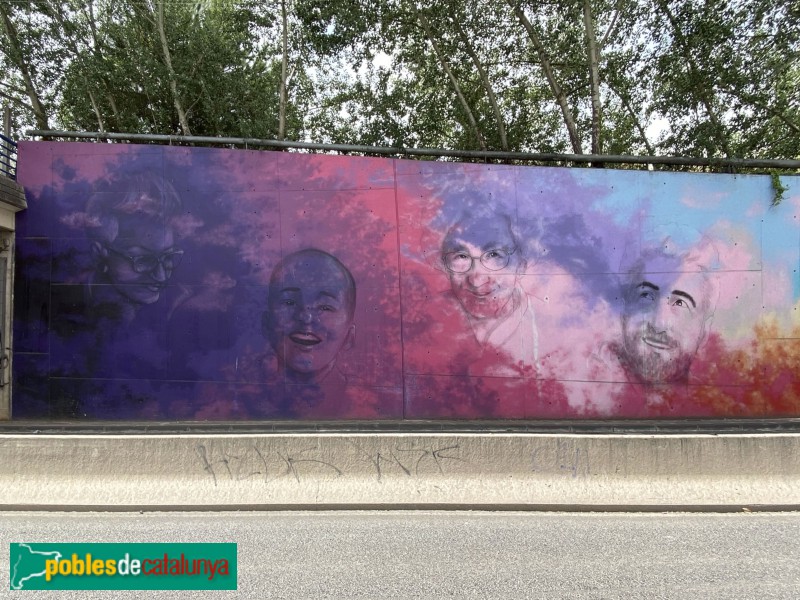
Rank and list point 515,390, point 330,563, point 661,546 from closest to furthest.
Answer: point 330,563 < point 661,546 < point 515,390

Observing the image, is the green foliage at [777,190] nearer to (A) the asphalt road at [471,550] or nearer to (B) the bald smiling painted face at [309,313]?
(A) the asphalt road at [471,550]

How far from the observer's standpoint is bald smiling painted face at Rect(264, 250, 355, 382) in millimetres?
8133

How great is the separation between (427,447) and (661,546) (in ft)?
7.42

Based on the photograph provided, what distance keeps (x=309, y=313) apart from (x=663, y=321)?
5.38 metres

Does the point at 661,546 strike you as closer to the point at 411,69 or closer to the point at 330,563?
the point at 330,563

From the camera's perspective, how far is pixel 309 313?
8195mm

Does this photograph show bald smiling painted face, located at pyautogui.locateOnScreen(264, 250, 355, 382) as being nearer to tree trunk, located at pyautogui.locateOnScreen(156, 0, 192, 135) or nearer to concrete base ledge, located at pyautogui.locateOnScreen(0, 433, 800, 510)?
concrete base ledge, located at pyautogui.locateOnScreen(0, 433, 800, 510)

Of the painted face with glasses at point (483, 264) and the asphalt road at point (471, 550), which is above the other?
the painted face with glasses at point (483, 264)

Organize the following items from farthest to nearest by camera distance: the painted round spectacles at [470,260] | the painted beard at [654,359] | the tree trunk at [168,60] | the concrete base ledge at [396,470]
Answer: the tree trunk at [168,60], the painted round spectacles at [470,260], the painted beard at [654,359], the concrete base ledge at [396,470]

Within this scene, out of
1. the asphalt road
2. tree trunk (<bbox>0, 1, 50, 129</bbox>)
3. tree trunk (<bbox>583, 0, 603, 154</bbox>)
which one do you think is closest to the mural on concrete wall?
tree trunk (<bbox>583, 0, 603, 154</bbox>)

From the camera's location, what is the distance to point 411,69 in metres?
13.4

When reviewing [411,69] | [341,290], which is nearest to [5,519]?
[341,290]

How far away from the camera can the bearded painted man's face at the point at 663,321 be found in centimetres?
807

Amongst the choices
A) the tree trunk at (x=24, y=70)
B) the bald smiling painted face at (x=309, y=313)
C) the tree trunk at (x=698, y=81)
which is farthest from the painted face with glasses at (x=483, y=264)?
the tree trunk at (x=24, y=70)
